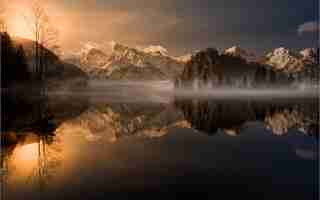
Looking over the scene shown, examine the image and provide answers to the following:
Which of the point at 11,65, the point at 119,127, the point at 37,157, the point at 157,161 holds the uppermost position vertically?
the point at 11,65

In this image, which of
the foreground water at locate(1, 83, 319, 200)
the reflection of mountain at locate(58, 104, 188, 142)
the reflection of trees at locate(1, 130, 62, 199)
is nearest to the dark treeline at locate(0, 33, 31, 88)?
the reflection of mountain at locate(58, 104, 188, 142)

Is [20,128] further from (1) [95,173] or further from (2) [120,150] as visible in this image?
(1) [95,173]

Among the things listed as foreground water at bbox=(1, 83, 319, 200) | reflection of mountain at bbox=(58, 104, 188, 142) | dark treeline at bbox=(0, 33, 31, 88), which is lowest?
foreground water at bbox=(1, 83, 319, 200)

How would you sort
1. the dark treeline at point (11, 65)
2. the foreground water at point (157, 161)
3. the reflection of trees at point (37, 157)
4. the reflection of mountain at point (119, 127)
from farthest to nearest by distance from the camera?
the dark treeline at point (11, 65) < the reflection of mountain at point (119, 127) < the reflection of trees at point (37, 157) < the foreground water at point (157, 161)

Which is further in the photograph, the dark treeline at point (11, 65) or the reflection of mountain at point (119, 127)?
the dark treeline at point (11, 65)

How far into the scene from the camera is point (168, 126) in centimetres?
3228

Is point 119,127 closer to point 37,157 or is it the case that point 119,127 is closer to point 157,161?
point 37,157

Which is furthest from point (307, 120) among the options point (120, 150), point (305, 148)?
point (120, 150)

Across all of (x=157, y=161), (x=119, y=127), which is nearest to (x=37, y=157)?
(x=157, y=161)

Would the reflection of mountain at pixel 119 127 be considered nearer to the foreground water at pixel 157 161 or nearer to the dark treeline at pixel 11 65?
the foreground water at pixel 157 161

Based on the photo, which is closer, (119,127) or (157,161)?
(157,161)

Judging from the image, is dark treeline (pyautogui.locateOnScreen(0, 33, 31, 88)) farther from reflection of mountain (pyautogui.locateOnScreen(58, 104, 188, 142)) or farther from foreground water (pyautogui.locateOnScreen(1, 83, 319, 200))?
foreground water (pyautogui.locateOnScreen(1, 83, 319, 200))

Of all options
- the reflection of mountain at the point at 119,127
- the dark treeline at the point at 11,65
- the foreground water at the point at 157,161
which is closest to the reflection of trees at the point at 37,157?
the foreground water at the point at 157,161

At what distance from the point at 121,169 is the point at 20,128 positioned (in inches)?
611
